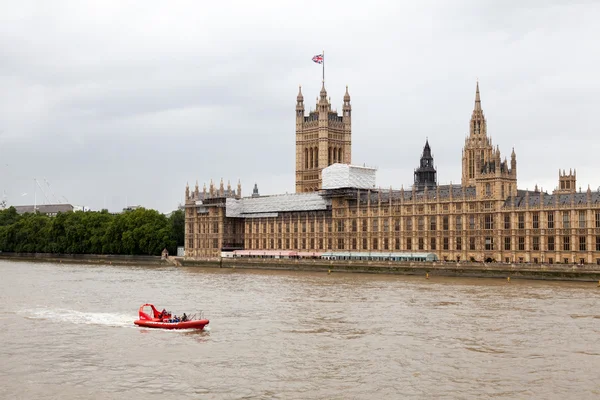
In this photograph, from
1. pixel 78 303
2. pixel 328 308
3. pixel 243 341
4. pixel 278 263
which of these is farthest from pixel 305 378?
pixel 278 263

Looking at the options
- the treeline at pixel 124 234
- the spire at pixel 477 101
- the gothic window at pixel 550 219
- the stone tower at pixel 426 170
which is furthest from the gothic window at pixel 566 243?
the treeline at pixel 124 234

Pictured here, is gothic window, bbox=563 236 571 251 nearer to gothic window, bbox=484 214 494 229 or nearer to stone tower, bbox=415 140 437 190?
gothic window, bbox=484 214 494 229

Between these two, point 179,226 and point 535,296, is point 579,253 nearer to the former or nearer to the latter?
point 535,296

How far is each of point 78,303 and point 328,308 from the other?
24.5 m

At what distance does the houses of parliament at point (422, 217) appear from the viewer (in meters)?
115

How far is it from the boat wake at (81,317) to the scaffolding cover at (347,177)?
90.3 m

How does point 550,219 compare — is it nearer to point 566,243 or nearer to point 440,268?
point 566,243

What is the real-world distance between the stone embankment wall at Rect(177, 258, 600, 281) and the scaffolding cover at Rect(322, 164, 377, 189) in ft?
59.4

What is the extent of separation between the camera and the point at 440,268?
4660 inches

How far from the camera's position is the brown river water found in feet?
125

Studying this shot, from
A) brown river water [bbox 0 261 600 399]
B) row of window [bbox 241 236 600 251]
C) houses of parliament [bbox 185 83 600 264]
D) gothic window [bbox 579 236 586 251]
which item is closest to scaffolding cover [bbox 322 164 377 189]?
houses of parliament [bbox 185 83 600 264]

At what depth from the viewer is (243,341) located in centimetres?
5078

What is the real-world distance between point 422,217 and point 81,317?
275 feet

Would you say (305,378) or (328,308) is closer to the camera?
→ (305,378)
